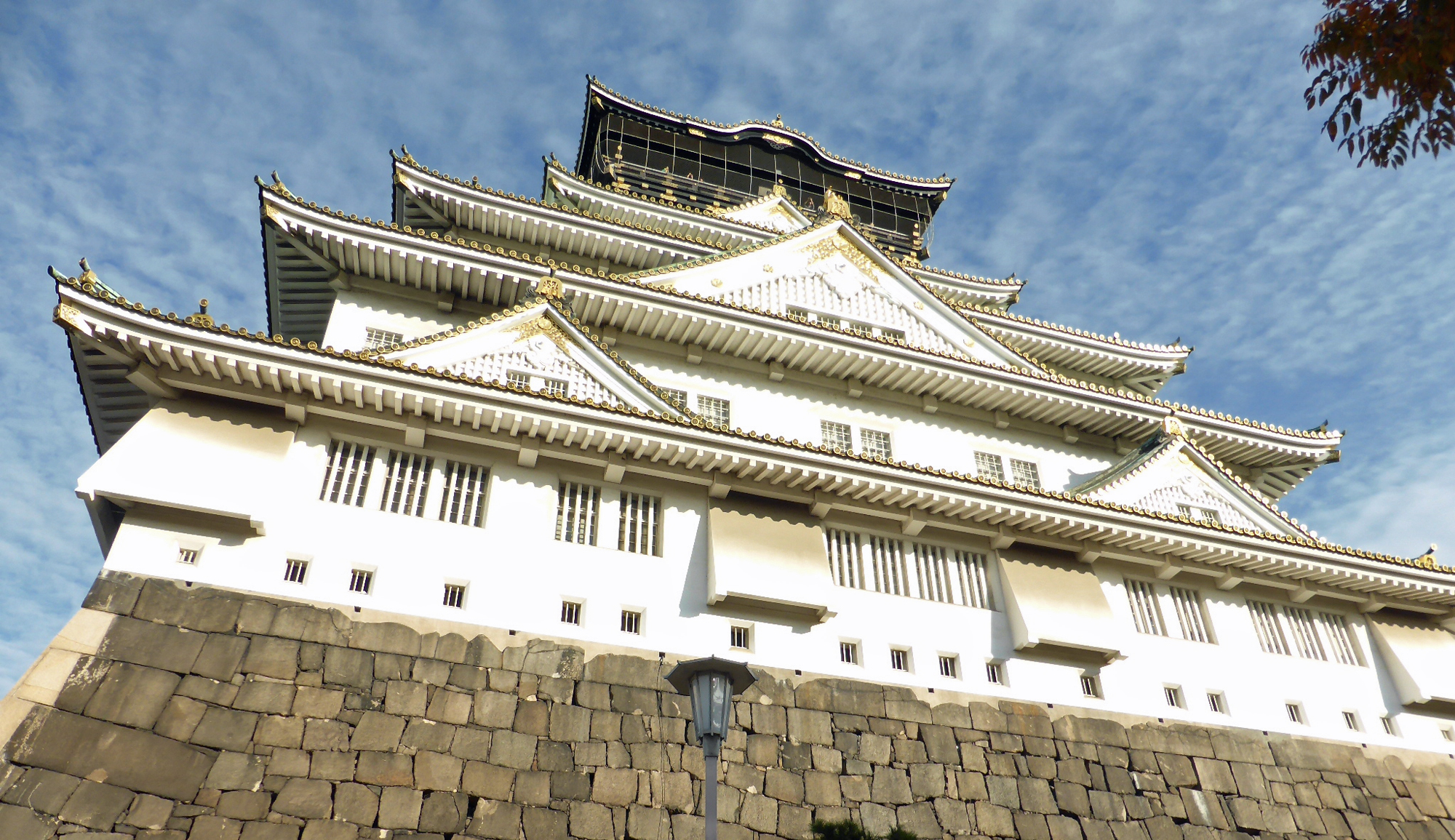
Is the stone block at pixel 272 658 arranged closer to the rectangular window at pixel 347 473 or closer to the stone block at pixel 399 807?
the stone block at pixel 399 807

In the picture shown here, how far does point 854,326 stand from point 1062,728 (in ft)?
30.6

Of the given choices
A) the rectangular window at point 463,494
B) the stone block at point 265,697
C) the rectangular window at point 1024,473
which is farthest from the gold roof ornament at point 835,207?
the stone block at point 265,697

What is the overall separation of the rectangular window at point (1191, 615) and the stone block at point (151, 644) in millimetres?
15119

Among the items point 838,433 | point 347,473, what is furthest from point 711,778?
point 838,433

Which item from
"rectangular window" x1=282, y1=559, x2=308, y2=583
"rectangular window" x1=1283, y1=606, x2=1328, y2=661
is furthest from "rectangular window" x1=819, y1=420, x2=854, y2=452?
"rectangular window" x1=282, y1=559, x2=308, y2=583

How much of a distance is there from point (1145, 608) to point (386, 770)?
1243 centimetres

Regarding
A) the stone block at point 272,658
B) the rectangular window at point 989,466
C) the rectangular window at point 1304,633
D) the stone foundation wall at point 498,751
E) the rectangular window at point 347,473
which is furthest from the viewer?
the rectangular window at point 989,466

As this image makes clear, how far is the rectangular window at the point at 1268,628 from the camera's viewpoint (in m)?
16.4

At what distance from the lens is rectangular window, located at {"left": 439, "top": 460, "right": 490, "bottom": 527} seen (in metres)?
13.2

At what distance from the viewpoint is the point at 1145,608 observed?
1600 centimetres

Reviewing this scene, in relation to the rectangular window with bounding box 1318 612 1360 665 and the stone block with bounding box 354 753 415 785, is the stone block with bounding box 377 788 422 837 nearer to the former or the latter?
the stone block with bounding box 354 753 415 785

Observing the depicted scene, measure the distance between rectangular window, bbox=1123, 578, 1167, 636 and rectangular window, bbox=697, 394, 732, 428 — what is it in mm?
7725

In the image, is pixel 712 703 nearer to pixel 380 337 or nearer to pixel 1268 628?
pixel 380 337

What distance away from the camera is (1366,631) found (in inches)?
679
